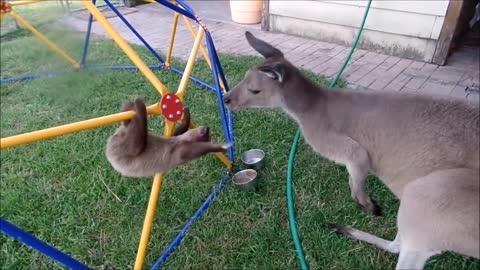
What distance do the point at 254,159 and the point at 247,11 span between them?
15.4ft

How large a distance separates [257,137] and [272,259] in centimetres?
146

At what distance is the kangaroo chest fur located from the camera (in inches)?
78.2

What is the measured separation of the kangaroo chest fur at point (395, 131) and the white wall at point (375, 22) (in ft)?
11.8

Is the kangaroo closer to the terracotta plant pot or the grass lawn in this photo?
the grass lawn

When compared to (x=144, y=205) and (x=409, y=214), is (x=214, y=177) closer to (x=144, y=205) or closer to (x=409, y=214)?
(x=144, y=205)

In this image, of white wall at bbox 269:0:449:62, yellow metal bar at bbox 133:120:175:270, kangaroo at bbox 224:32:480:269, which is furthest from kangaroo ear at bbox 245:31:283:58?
white wall at bbox 269:0:449:62

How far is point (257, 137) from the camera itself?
378cm

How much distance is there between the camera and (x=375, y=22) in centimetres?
573

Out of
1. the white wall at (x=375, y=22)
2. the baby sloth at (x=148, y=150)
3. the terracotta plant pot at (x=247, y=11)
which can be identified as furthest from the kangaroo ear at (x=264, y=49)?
the terracotta plant pot at (x=247, y=11)

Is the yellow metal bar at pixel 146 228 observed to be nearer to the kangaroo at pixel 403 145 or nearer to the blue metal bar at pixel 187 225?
the blue metal bar at pixel 187 225

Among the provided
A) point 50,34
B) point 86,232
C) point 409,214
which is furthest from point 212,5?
point 409,214

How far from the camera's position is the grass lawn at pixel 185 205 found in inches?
103

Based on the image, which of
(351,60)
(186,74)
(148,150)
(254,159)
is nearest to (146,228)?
(148,150)

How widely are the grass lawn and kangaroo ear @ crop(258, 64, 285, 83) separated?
108 cm
